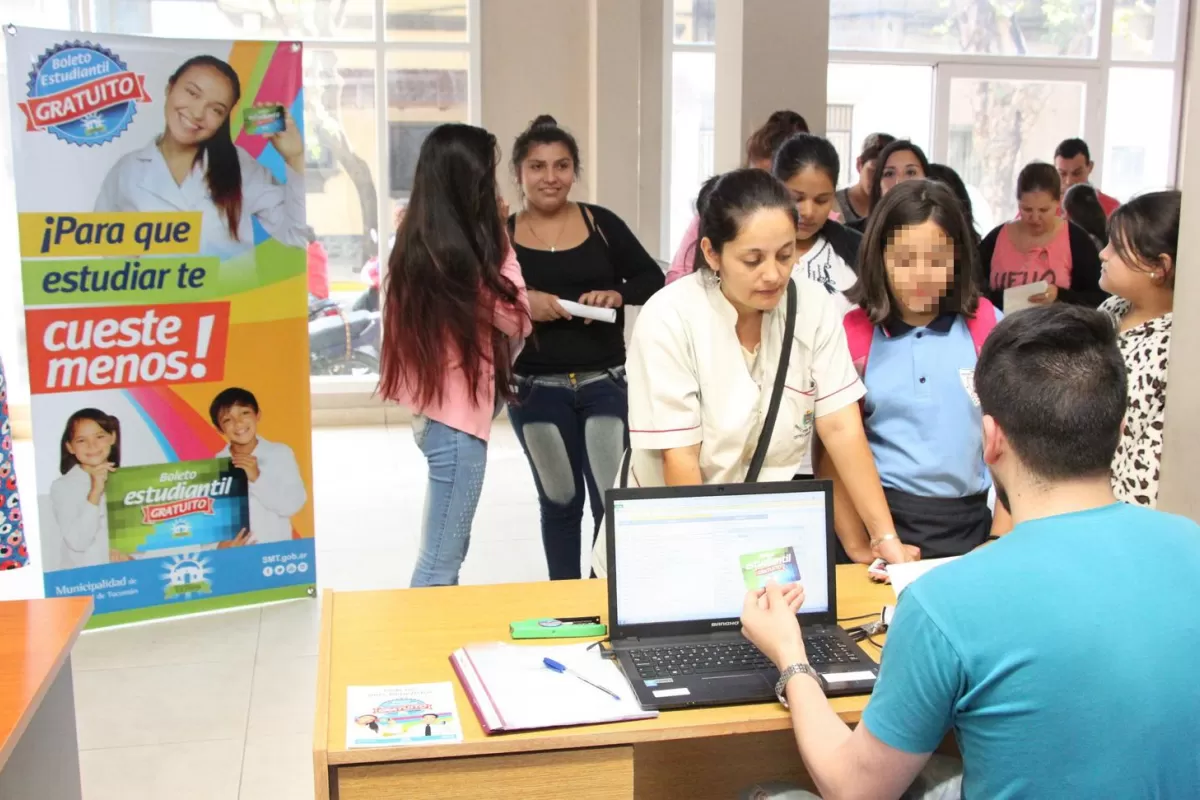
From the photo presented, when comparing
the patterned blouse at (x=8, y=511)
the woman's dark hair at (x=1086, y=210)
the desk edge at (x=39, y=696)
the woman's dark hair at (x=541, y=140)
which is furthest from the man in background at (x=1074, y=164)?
the desk edge at (x=39, y=696)

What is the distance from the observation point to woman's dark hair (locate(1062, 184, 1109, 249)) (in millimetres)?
5750

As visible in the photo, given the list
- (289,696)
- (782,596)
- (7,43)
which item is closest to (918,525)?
(782,596)

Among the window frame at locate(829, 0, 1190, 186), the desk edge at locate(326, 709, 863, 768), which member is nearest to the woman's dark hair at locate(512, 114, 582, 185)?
the desk edge at locate(326, 709, 863, 768)

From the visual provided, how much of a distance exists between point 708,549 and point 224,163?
8.28 feet

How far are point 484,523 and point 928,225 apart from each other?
3.32 m

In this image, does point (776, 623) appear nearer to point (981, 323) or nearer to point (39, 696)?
point (981, 323)

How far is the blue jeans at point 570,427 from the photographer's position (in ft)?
11.3

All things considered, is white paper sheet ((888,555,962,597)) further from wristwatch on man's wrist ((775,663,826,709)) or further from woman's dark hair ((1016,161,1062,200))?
woman's dark hair ((1016,161,1062,200))

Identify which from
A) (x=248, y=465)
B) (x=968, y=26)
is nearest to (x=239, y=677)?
(x=248, y=465)

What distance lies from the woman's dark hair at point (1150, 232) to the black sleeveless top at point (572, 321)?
4.85 ft

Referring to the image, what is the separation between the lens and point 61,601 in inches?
86.0

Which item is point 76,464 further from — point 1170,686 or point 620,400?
point 1170,686

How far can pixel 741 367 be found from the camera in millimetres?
2275

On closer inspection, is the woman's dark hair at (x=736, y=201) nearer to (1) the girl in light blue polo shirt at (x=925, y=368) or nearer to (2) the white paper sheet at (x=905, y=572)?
(1) the girl in light blue polo shirt at (x=925, y=368)
